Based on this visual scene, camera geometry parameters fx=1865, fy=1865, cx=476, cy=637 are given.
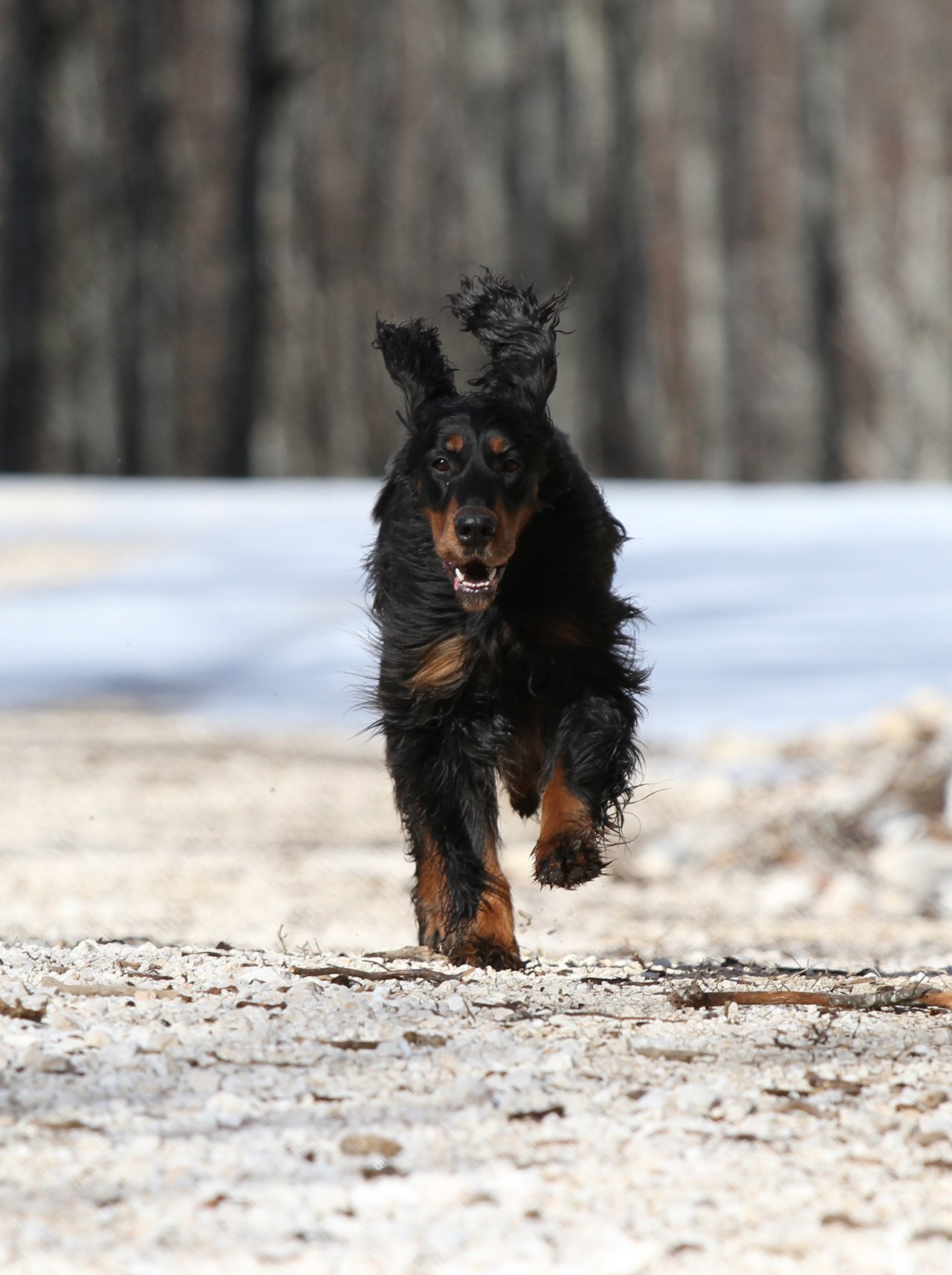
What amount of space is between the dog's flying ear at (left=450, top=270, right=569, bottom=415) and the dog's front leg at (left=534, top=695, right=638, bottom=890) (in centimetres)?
71

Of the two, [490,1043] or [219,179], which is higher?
[219,179]

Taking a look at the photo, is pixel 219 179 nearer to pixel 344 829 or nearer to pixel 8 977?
pixel 344 829

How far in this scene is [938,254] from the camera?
24.1m

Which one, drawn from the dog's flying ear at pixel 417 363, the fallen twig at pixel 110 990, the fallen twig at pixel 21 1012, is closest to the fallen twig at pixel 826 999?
the fallen twig at pixel 110 990

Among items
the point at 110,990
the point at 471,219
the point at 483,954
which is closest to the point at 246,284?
the point at 471,219

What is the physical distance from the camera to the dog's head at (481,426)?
12.6 feet

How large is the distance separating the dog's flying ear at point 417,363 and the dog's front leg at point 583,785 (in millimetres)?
810

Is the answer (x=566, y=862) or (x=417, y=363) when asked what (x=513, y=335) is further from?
(x=566, y=862)

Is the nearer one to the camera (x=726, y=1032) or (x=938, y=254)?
(x=726, y=1032)

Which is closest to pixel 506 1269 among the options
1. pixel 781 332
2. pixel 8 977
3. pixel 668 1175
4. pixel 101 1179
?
pixel 668 1175

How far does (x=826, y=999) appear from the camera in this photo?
3330 millimetres

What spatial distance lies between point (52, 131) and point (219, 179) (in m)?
2.46

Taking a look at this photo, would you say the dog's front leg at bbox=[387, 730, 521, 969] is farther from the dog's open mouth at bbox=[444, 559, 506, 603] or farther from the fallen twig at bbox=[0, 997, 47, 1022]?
the fallen twig at bbox=[0, 997, 47, 1022]

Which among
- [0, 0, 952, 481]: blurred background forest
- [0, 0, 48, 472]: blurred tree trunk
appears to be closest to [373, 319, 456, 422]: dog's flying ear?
[0, 0, 952, 481]: blurred background forest
